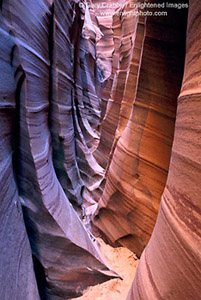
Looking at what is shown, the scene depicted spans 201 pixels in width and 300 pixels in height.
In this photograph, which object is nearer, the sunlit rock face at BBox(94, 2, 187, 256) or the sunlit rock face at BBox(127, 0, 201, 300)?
the sunlit rock face at BBox(127, 0, 201, 300)

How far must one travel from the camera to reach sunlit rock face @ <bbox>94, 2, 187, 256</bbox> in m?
3.08

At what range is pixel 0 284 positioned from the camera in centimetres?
167

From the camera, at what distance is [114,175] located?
13.2 ft

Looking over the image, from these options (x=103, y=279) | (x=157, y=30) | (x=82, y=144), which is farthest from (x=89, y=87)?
(x=103, y=279)

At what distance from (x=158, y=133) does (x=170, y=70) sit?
3.32ft

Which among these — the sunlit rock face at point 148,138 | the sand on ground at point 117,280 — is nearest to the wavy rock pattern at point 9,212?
the sand on ground at point 117,280

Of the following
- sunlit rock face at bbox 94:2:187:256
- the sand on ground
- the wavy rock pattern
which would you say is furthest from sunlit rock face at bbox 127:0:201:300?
sunlit rock face at bbox 94:2:187:256

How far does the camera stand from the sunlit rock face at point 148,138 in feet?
10.1

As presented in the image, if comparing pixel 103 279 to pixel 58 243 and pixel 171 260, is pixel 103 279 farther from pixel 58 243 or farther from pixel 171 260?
pixel 171 260

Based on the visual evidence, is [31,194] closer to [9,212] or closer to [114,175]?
[9,212]

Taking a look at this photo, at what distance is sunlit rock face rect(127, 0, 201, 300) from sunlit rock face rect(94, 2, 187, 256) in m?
→ 1.41

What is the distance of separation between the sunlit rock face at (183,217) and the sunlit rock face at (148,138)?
141cm

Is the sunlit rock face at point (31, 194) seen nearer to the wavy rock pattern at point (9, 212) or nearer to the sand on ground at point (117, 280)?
the wavy rock pattern at point (9, 212)

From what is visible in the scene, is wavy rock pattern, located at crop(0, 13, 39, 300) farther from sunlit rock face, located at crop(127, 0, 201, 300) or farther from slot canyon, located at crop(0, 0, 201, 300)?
sunlit rock face, located at crop(127, 0, 201, 300)
